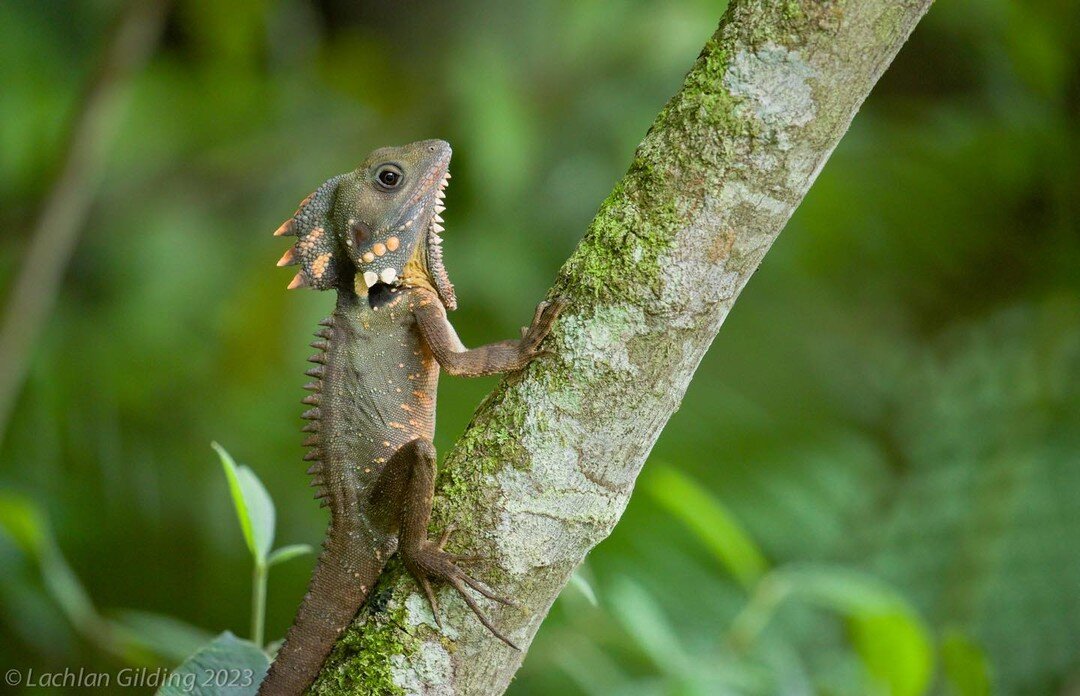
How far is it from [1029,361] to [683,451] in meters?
1.66

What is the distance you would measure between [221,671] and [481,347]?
2.66 feet

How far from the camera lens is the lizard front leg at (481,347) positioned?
5.50 feet

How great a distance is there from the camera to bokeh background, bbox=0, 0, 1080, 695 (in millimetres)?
4246

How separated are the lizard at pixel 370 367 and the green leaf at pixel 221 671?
0.09 m

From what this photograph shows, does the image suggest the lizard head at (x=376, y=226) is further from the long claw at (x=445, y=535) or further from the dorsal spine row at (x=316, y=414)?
the long claw at (x=445, y=535)

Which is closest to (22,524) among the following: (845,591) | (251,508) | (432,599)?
(251,508)

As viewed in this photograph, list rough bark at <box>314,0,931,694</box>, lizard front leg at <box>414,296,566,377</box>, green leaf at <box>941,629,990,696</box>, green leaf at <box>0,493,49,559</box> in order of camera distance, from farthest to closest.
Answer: green leaf at <box>941,629,990,696</box> → green leaf at <box>0,493,49,559</box> → lizard front leg at <box>414,296,566,377</box> → rough bark at <box>314,0,931,694</box>

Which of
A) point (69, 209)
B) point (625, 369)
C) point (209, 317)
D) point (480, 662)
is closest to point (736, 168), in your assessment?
point (625, 369)

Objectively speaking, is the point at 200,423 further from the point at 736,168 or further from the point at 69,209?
the point at 736,168

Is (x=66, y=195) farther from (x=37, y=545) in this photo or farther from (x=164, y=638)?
(x=164, y=638)

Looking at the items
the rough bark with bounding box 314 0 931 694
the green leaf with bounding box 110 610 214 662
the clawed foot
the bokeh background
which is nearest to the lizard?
the clawed foot

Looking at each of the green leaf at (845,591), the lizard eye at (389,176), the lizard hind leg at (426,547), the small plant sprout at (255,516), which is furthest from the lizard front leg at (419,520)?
the green leaf at (845,591)

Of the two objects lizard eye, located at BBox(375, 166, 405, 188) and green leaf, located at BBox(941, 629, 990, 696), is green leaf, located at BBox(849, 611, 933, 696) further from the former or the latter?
lizard eye, located at BBox(375, 166, 405, 188)

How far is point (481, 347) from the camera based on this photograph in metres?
1.91
